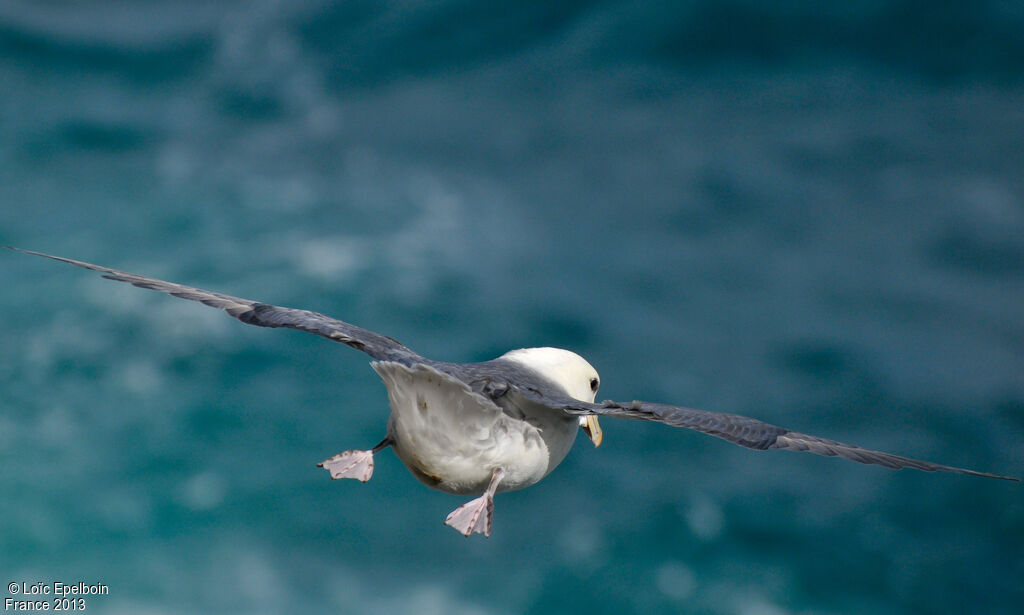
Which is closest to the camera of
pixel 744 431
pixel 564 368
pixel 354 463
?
pixel 744 431

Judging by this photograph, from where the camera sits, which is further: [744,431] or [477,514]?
[477,514]

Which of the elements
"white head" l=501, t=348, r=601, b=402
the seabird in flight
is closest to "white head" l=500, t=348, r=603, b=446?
"white head" l=501, t=348, r=601, b=402

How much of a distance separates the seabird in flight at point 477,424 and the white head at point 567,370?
0.42 m

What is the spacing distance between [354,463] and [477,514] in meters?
1.00

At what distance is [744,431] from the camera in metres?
7.69

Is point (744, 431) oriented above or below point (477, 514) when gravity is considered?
above

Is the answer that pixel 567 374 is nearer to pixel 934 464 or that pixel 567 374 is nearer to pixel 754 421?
pixel 754 421

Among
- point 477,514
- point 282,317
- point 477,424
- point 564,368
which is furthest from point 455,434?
point 564,368

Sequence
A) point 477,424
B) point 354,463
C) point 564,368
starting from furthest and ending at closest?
A: 1. point 564,368
2. point 354,463
3. point 477,424

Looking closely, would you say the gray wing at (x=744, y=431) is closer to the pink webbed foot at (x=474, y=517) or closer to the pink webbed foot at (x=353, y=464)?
the pink webbed foot at (x=474, y=517)

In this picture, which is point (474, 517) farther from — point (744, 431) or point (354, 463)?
point (744, 431)

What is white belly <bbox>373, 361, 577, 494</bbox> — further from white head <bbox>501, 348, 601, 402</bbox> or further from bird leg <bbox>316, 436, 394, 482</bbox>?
white head <bbox>501, 348, 601, 402</bbox>

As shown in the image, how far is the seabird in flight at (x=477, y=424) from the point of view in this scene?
779 cm

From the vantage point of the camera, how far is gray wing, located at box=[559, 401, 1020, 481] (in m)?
7.56
